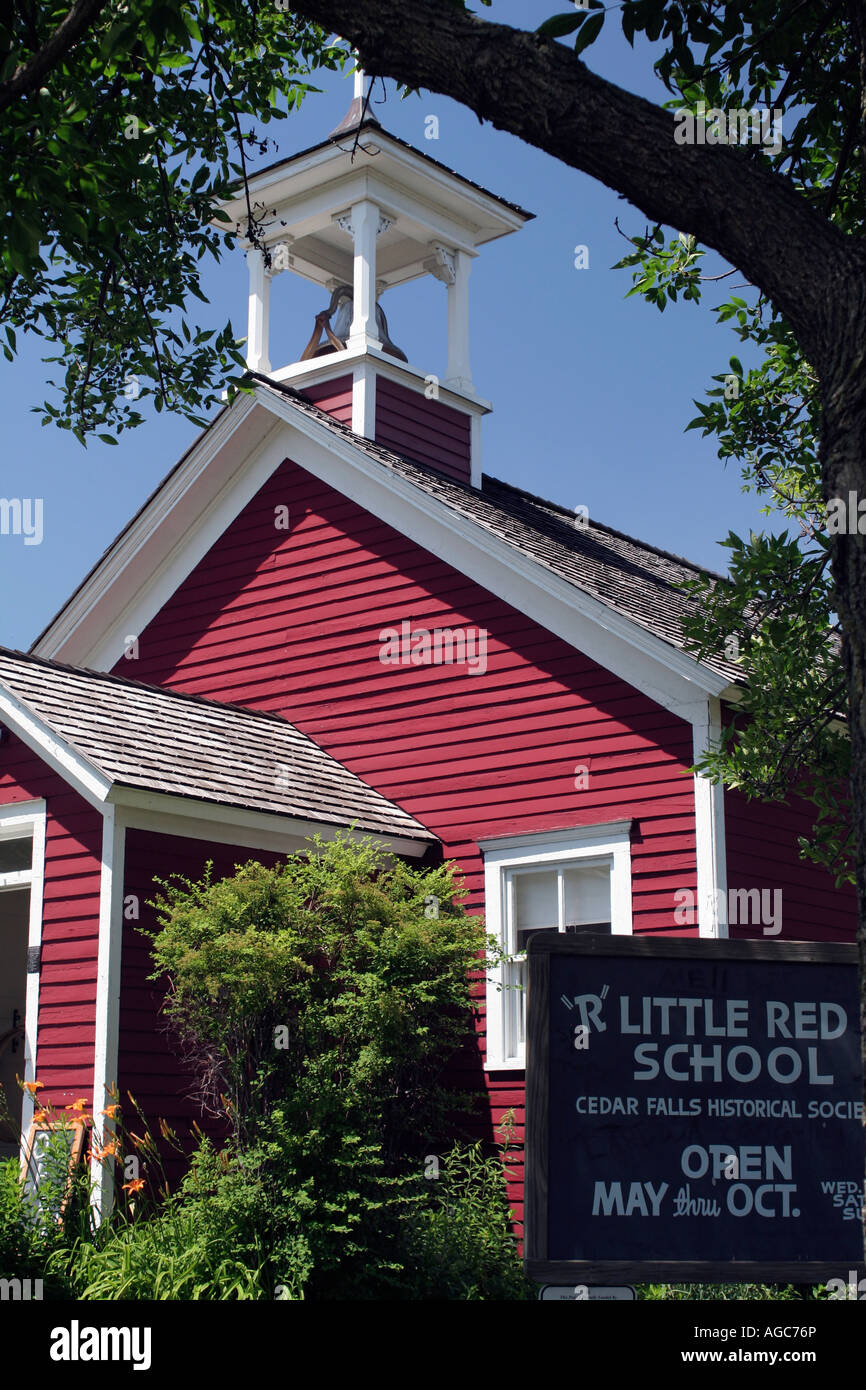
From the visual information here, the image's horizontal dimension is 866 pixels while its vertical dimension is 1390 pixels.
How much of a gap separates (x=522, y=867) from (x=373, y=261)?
23.4ft

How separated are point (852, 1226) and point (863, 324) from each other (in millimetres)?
2924

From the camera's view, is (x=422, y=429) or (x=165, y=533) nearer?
(x=165, y=533)

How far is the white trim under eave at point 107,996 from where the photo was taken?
9.60 m

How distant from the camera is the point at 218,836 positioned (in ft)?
36.4

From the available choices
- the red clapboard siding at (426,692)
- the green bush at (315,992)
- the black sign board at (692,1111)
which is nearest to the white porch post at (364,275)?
the red clapboard siding at (426,692)

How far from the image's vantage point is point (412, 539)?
1362 centimetres

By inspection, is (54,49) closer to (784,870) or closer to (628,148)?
(628,148)

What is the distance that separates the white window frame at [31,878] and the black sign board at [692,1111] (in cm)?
632

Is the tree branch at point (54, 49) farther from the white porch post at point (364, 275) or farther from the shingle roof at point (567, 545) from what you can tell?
the white porch post at point (364, 275)

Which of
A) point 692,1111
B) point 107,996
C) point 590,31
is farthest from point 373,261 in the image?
point 692,1111

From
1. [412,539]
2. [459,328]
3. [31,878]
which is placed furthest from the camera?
[459,328]

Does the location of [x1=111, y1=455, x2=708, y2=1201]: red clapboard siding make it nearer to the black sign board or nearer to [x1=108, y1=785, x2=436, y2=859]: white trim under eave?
[x1=108, y1=785, x2=436, y2=859]: white trim under eave

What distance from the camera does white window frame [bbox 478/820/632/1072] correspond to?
38.0 feet

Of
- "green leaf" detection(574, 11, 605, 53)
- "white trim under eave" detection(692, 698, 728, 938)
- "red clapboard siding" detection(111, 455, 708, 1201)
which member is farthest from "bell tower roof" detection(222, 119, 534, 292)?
"green leaf" detection(574, 11, 605, 53)
